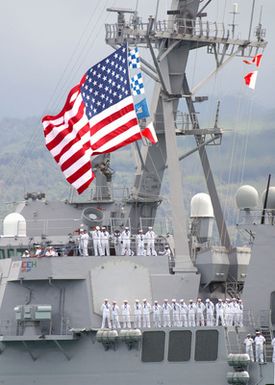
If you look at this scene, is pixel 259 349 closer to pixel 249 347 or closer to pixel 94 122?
pixel 249 347

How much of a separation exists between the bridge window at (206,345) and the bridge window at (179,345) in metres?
0.27

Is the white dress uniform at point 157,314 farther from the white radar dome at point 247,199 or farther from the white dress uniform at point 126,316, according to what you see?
the white radar dome at point 247,199

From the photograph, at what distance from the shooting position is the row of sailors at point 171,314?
41.3 meters

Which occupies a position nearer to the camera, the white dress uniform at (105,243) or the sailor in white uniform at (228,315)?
the sailor in white uniform at (228,315)

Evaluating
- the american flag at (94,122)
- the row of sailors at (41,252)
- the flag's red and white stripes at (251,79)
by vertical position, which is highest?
the flag's red and white stripes at (251,79)

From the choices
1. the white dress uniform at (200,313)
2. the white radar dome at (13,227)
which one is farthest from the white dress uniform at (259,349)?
the white radar dome at (13,227)

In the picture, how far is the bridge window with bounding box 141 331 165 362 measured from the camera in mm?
40375

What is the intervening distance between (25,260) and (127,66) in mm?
6984

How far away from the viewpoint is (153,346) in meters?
40.5

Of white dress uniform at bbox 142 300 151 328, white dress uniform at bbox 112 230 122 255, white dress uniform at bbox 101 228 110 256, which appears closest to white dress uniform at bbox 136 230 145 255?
A: white dress uniform at bbox 112 230 122 255

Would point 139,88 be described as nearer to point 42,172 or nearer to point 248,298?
point 248,298

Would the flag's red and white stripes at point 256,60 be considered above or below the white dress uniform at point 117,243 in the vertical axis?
above

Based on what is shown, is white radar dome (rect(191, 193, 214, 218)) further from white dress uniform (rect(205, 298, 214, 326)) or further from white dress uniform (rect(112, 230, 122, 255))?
white dress uniform (rect(205, 298, 214, 326))

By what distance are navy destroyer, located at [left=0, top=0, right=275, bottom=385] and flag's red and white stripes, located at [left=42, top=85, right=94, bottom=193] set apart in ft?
6.47
